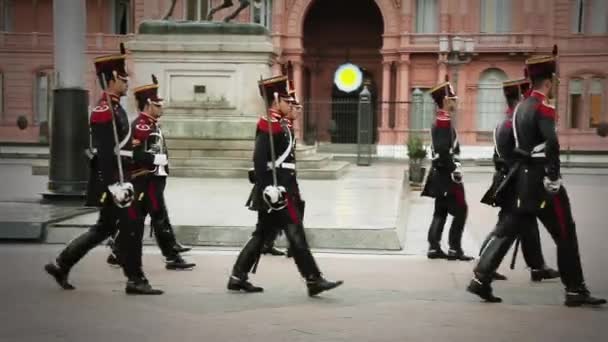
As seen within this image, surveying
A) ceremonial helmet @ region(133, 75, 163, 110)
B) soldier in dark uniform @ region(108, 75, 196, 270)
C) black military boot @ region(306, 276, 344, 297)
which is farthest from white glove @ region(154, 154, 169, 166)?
black military boot @ region(306, 276, 344, 297)

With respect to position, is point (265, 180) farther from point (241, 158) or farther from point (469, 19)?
point (469, 19)

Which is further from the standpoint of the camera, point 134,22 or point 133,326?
point 134,22

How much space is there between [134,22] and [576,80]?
75.4ft

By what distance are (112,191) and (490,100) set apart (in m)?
39.9

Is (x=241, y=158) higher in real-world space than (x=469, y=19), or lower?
lower

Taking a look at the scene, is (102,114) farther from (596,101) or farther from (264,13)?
(596,101)

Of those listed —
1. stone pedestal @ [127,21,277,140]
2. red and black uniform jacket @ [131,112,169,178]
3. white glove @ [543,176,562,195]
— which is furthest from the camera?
stone pedestal @ [127,21,277,140]

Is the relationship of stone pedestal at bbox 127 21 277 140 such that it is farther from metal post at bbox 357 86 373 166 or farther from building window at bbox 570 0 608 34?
building window at bbox 570 0 608 34

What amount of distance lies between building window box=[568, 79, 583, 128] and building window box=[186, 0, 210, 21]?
2912 cm

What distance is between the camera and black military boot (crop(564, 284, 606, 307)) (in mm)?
8156

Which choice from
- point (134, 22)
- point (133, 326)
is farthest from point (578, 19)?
point (133, 326)

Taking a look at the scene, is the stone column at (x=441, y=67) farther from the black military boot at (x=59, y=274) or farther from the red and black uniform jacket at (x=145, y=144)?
the black military boot at (x=59, y=274)

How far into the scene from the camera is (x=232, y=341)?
6.87 metres

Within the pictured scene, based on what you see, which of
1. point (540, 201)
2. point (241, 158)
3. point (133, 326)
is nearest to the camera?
point (133, 326)
